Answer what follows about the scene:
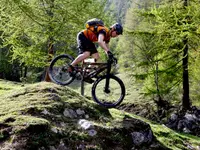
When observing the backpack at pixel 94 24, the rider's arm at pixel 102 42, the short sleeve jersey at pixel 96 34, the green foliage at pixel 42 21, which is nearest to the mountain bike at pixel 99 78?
the rider's arm at pixel 102 42

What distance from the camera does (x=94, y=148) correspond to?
546cm

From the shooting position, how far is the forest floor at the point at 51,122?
4.99m

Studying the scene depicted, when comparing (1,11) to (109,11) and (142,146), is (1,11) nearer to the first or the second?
(109,11)

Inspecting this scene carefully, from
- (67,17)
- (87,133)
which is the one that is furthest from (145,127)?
(67,17)

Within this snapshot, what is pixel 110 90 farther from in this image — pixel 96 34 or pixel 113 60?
pixel 96 34

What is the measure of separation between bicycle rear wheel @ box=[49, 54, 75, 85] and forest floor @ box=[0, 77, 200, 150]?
2.77ft

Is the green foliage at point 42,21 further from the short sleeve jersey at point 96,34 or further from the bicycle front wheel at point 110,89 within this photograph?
the bicycle front wheel at point 110,89

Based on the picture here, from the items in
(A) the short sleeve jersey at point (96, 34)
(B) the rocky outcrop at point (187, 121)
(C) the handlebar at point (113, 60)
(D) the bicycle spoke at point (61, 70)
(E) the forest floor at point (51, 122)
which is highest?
(A) the short sleeve jersey at point (96, 34)

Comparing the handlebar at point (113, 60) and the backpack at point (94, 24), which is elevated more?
the backpack at point (94, 24)

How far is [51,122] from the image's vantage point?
5.69 meters

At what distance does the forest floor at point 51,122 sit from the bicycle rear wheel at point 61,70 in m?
0.85

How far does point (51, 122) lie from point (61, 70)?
2.68m

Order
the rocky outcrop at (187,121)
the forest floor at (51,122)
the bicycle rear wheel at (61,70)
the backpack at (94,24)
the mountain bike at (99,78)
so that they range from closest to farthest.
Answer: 1. the forest floor at (51,122)
2. the backpack at (94,24)
3. the mountain bike at (99,78)
4. the bicycle rear wheel at (61,70)
5. the rocky outcrop at (187,121)

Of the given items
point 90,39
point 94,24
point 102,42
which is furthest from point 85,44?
point 102,42
